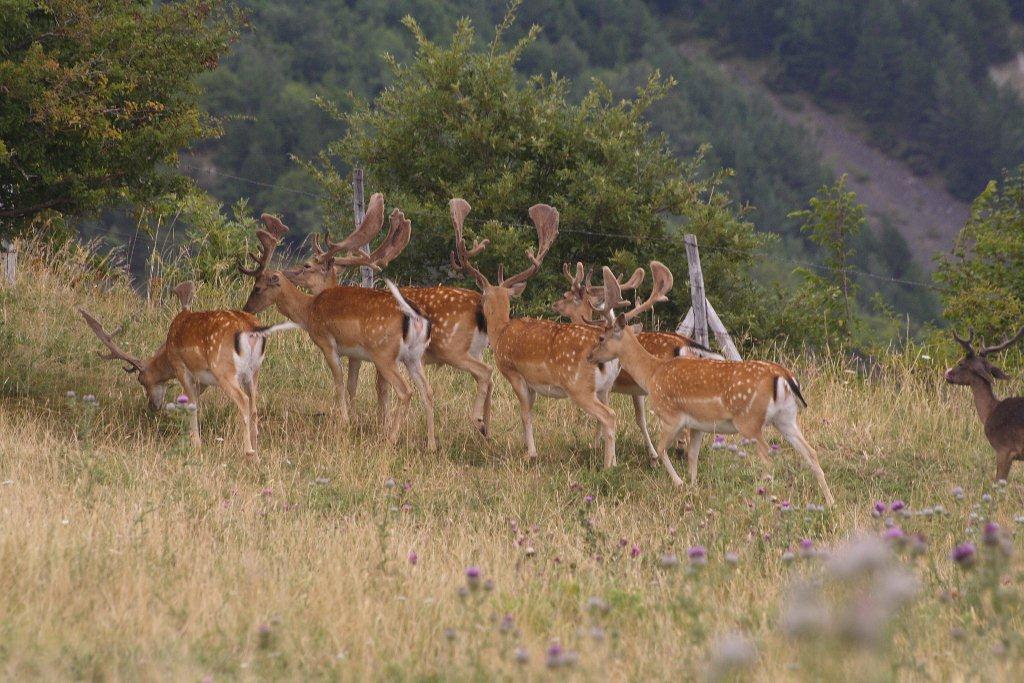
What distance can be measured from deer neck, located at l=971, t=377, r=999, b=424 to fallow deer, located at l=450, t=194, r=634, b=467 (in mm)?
2988

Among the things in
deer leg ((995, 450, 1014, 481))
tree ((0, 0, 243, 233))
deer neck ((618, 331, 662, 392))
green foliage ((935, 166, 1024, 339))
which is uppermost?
tree ((0, 0, 243, 233))

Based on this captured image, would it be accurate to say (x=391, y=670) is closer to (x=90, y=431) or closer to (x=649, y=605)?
(x=649, y=605)

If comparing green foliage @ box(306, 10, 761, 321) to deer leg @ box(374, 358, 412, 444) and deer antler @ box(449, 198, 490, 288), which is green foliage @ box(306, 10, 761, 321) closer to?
deer antler @ box(449, 198, 490, 288)

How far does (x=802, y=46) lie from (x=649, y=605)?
7979cm

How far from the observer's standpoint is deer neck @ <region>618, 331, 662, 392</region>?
Result: 9.70 m

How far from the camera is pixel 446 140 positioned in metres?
18.0

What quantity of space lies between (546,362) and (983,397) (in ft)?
11.5

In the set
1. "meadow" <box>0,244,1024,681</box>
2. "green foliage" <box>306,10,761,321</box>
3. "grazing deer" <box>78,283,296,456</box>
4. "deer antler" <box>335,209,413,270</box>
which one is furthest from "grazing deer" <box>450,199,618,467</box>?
"green foliage" <box>306,10,761,321</box>

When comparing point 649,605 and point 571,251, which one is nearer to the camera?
point 649,605

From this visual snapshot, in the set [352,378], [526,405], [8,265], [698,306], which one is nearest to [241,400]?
[352,378]

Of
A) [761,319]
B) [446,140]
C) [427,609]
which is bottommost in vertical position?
[761,319]

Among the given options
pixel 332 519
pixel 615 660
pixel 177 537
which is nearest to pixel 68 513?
pixel 177 537

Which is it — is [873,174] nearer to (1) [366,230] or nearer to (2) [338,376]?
(1) [366,230]

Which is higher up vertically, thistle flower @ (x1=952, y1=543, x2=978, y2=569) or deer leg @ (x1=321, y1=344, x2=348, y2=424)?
thistle flower @ (x1=952, y1=543, x2=978, y2=569)
